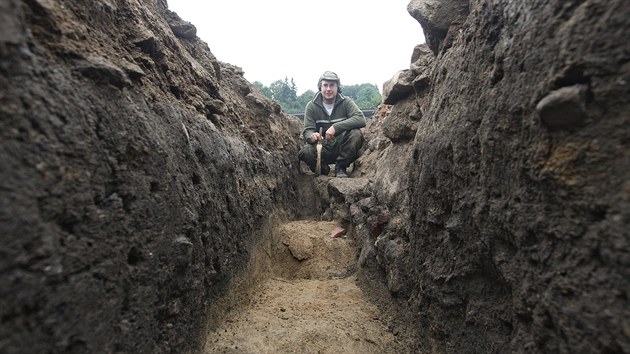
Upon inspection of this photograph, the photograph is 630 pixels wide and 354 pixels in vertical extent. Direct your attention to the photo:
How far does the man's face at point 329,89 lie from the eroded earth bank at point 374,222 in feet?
11.2

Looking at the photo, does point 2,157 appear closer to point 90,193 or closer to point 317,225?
point 90,193

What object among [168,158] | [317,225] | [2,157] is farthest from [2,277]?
[317,225]

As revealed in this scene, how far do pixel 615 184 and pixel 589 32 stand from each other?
1.92ft

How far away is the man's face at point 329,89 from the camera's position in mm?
7090

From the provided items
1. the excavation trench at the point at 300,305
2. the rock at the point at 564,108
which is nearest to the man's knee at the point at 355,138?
the excavation trench at the point at 300,305

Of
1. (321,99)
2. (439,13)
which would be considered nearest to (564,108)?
(439,13)

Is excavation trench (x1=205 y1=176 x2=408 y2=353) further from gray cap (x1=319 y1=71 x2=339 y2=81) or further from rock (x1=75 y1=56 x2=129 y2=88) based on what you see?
gray cap (x1=319 y1=71 x2=339 y2=81)

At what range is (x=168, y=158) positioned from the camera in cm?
232

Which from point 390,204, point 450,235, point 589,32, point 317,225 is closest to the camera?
point 589,32

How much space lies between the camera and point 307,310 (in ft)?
10.4

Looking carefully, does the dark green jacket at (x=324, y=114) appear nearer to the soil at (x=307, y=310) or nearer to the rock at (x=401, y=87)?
the rock at (x=401, y=87)

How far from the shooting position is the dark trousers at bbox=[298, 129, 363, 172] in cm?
670

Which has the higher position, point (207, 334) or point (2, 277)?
point (2, 277)

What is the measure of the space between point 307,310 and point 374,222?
3.97ft
